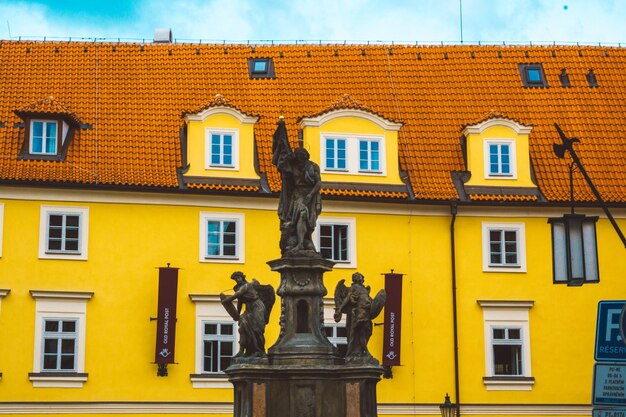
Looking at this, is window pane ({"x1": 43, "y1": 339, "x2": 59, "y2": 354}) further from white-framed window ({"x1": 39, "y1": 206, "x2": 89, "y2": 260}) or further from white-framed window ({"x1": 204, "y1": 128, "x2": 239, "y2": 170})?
white-framed window ({"x1": 204, "y1": 128, "x2": 239, "y2": 170})

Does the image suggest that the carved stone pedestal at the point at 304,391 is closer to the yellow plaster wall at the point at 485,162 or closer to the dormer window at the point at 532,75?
the yellow plaster wall at the point at 485,162

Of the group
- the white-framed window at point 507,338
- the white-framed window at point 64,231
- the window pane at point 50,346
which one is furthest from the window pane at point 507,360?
the window pane at point 50,346

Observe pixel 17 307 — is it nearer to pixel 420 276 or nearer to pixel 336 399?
pixel 420 276

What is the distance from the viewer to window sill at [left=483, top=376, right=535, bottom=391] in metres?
38.2

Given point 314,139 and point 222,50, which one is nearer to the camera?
point 314,139

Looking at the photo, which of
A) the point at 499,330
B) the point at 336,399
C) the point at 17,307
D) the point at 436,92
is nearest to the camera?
the point at 336,399

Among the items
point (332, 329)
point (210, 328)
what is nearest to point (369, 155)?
point (332, 329)

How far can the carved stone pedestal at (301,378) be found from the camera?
73.6 ft

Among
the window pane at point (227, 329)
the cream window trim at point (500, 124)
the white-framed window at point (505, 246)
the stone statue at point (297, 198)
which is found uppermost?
the cream window trim at point (500, 124)

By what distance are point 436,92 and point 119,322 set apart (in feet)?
45.1

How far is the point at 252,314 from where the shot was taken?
23.4 meters

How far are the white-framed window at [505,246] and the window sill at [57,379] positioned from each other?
12.7m

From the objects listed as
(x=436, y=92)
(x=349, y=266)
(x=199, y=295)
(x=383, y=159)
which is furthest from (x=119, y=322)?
(x=436, y=92)

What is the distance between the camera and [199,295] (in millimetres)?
37406
